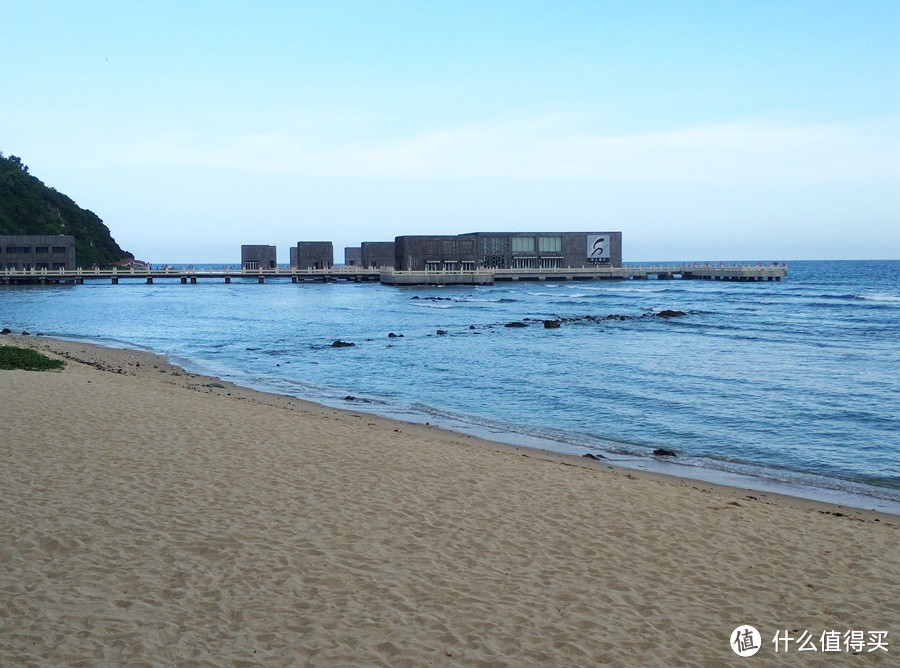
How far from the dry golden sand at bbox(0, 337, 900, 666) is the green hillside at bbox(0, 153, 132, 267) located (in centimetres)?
11198

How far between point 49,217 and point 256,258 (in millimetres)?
32870

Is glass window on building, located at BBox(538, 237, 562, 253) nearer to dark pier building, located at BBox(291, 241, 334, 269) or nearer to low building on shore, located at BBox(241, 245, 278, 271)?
dark pier building, located at BBox(291, 241, 334, 269)

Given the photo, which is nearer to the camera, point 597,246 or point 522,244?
point 522,244

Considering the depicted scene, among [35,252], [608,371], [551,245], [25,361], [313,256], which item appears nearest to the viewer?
[25,361]

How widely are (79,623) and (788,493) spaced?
963 cm

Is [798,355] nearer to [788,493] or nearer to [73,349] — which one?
[788,493]

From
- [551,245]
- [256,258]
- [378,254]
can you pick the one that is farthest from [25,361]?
[378,254]

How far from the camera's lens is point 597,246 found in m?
101

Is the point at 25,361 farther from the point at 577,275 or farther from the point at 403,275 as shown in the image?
the point at 577,275

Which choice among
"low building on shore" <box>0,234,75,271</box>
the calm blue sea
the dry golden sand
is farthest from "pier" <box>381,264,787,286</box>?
the dry golden sand

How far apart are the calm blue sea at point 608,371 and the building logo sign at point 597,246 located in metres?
44.0

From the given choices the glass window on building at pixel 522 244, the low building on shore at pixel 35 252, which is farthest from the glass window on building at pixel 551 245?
the low building on shore at pixel 35 252

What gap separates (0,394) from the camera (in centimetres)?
1426

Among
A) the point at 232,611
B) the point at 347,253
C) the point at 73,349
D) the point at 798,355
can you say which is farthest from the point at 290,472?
the point at 347,253
